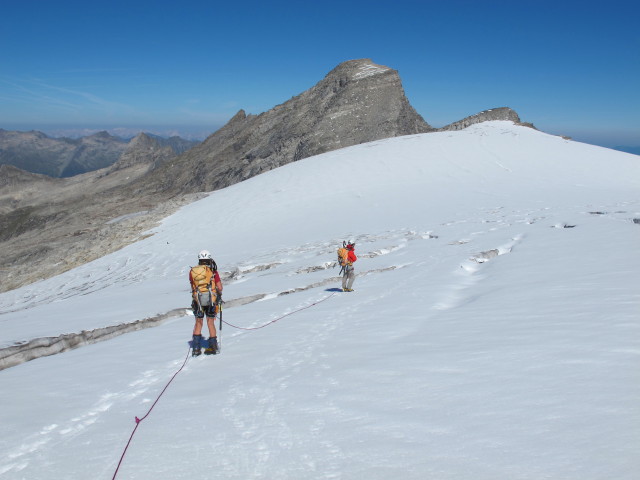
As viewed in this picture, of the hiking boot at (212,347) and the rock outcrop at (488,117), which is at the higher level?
the rock outcrop at (488,117)

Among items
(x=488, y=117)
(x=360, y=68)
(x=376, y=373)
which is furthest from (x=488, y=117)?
(x=376, y=373)

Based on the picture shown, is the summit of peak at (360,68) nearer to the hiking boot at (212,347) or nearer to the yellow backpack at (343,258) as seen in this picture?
the yellow backpack at (343,258)

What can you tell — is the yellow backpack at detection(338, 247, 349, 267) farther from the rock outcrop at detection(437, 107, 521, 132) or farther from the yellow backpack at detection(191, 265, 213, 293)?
the rock outcrop at detection(437, 107, 521, 132)

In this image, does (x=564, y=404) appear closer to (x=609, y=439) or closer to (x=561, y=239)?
(x=609, y=439)

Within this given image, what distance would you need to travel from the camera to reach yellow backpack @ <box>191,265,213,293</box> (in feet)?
25.0

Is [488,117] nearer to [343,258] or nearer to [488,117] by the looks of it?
[488,117]

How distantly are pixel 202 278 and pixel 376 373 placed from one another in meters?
3.63

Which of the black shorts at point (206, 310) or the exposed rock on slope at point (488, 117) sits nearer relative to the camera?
the black shorts at point (206, 310)

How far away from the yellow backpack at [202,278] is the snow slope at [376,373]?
1.21m

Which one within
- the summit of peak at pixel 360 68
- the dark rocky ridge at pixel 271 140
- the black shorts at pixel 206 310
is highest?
the summit of peak at pixel 360 68

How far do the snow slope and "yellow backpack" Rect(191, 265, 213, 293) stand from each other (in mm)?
1206

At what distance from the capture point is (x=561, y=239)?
1411 cm

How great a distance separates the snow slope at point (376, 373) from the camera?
3.65 meters

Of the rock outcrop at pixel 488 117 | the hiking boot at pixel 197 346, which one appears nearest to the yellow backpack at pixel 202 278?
the hiking boot at pixel 197 346
